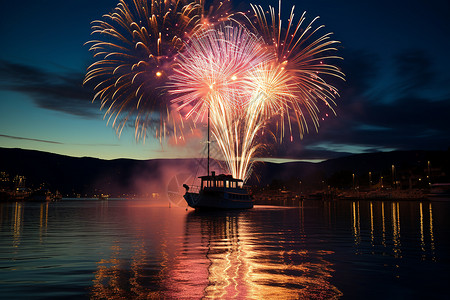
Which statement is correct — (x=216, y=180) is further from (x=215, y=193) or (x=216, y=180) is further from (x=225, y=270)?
(x=225, y=270)

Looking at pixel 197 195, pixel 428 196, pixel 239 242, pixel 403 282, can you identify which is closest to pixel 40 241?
pixel 239 242

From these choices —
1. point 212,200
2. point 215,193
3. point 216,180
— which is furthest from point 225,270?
point 216,180

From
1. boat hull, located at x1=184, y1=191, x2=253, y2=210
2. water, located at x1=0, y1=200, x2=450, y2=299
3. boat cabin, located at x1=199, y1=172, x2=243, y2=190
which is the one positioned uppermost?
boat cabin, located at x1=199, y1=172, x2=243, y2=190

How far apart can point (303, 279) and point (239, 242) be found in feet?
Answer: 45.6

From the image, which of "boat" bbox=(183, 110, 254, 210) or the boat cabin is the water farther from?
the boat cabin

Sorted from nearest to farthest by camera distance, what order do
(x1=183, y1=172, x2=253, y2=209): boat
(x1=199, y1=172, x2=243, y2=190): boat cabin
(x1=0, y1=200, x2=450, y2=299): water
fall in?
(x1=0, y1=200, x2=450, y2=299): water → (x1=183, y1=172, x2=253, y2=209): boat → (x1=199, y1=172, x2=243, y2=190): boat cabin

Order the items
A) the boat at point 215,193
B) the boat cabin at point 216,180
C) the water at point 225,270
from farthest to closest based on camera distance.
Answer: the boat cabin at point 216,180 < the boat at point 215,193 < the water at point 225,270

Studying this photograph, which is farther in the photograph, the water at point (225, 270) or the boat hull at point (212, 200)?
the boat hull at point (212, 200)

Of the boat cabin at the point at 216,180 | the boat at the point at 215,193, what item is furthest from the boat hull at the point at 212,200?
the boat cabin at the point at 216,180

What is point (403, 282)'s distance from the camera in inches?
608

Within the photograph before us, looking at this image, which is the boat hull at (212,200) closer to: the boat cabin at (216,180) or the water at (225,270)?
the boat cabin at (216,180)

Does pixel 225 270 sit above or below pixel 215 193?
below

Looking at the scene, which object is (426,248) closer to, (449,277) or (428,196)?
(449,277)

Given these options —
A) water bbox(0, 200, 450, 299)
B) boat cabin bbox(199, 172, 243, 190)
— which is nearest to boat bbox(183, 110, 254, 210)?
boat cabin bbox(199, 172, 243, 190)
